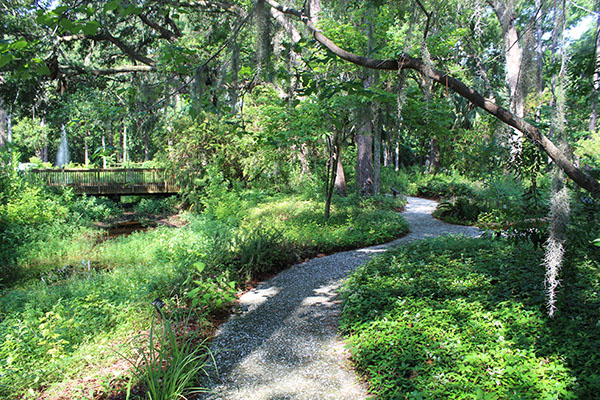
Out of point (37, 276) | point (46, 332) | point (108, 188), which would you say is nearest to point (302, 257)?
point (46, 332)

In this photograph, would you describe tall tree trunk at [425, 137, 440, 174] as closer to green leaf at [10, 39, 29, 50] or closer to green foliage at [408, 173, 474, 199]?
green foliage at [408, 173, 474, 199]

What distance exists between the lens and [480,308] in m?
3.35

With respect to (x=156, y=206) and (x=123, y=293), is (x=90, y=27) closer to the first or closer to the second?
(x=123, y=293)

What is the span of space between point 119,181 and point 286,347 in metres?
15.3

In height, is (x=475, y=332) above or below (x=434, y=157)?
below

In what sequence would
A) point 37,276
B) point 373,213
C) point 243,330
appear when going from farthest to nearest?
point 373,213 < point 37,276 < point 243,330

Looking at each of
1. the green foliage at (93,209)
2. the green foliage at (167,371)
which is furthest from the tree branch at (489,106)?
the green foliage at (93,209)

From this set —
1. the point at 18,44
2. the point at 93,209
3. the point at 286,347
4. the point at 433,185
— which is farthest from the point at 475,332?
the point at 433,185

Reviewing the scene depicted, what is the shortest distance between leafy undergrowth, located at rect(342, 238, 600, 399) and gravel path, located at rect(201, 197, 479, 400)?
0.24 metres

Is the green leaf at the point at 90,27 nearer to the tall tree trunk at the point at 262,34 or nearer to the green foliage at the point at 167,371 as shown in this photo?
the tall tree trunk at the point at 262,34

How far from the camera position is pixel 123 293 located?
178 inches

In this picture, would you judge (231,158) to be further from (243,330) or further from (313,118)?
(243,330)

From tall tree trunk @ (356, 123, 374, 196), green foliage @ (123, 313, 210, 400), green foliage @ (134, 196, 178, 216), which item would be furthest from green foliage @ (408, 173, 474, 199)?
green foliage @ (123, 313, 210, 400)

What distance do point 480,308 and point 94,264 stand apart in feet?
25.8
